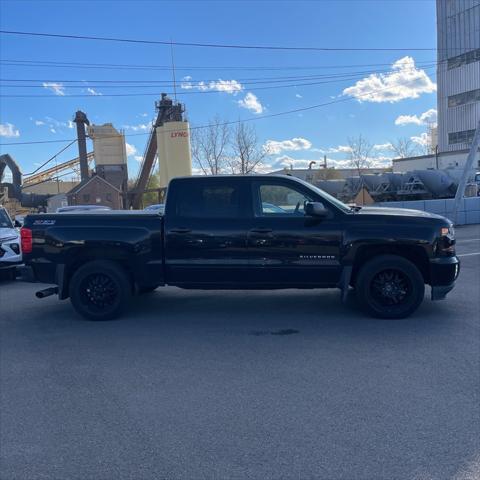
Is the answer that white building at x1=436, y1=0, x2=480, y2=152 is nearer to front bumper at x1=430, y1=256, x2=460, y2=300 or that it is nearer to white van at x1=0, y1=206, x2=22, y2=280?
front bumper at x1=430, y1=256, x2=460, y2=300

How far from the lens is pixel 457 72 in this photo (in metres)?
51.8

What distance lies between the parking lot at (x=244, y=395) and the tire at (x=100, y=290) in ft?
0.87

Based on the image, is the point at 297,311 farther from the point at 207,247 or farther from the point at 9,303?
the point at 9,303

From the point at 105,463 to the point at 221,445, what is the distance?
2.63 ft

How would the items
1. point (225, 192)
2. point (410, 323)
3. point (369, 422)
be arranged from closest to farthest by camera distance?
point (369, 422) < point (410, 323) < point (225, 192)

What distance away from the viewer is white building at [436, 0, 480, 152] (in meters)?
50.0

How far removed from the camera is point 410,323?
6215mm

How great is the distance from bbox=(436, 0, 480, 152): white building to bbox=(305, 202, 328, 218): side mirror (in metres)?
50.1

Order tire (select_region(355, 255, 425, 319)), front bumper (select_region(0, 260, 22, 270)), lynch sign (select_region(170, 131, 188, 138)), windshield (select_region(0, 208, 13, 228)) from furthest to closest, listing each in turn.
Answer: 1. lynch sign (select_region(170, 131, 188, 138))
2. windshield (select_region(0, 208, 13, 228))
3. front bumper (select_region(0, 260, 22, 270))
4. tire (select_region(355, 255, 425, 319))

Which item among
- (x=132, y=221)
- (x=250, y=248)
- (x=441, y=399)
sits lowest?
(x=441, y=399)

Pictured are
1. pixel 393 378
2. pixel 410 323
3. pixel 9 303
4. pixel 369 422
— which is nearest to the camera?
pixel 369 422

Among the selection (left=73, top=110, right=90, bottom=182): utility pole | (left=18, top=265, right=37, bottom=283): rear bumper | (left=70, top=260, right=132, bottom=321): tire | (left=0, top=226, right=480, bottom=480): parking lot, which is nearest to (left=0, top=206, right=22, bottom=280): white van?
(left=0, top=226, right=480, bottom=480): parking lot

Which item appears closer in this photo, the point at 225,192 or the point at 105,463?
the point at 105,463

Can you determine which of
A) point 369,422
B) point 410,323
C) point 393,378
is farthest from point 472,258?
point 369,422
